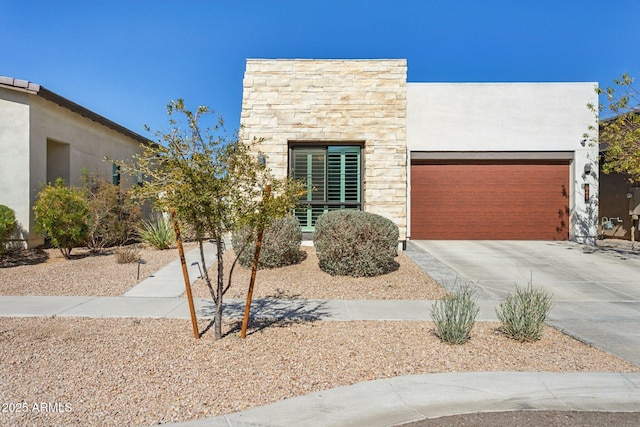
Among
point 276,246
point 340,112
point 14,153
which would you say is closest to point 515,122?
point 340,112

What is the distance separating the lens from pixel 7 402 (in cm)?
345

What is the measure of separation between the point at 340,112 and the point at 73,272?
26.8 feet

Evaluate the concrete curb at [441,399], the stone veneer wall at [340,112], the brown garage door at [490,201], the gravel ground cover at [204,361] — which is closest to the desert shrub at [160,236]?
the stone veneer wall at [340,112]

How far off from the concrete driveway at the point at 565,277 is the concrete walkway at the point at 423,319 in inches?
1.2

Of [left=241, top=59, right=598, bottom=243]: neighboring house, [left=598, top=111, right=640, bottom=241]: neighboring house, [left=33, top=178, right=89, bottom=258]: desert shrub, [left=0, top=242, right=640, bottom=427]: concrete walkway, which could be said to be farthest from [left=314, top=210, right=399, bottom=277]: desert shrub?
[left=598, top=111, right=640, bottom=241]: neighboring house

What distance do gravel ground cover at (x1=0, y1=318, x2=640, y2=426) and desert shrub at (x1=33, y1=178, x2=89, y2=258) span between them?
538cm

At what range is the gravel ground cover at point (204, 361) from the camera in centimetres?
346

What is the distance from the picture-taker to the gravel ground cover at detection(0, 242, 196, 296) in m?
7.83

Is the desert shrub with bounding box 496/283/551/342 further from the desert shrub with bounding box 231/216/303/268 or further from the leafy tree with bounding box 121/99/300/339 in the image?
the desert shrub with bounding box 231/216/303/268

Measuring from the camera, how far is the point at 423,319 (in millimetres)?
6062

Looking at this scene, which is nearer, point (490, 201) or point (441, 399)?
point (441, 399)

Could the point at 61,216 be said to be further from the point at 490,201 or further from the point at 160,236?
the point at 490,201

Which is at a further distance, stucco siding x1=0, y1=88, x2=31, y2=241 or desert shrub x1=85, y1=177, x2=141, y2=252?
desert shrub x1=85, y1=177, x2=141, y2=252

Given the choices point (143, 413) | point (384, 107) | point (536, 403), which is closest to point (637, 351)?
point (536, 403)
